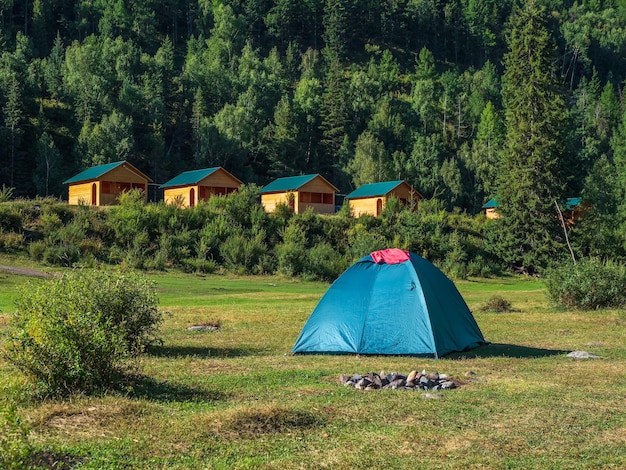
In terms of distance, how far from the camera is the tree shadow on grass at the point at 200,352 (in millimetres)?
14656

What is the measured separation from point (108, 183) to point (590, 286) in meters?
43.9

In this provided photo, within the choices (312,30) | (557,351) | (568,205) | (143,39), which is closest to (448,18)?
(312,30)

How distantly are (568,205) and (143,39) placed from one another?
103m

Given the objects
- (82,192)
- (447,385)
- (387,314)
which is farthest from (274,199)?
(447,385)

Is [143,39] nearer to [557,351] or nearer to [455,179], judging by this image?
[455,179]

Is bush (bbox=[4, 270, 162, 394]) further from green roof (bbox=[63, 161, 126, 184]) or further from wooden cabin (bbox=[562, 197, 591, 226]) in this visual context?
wooden cabin (bbox=[562, 197, 591, 226])

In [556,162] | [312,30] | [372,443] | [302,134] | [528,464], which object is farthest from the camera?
[312,30]

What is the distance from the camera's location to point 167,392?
10477 millimetres

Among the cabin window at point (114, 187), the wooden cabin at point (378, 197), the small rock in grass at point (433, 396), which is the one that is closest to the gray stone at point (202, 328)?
the small rock in grass at point (433, 396)

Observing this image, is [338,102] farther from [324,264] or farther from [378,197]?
[324,264]

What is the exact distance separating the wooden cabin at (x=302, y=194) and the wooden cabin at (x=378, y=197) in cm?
303

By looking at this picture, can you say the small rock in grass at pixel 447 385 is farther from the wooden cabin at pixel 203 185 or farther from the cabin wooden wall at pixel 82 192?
the wooden cabin at pixel 203 185

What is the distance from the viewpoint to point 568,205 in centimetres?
6181

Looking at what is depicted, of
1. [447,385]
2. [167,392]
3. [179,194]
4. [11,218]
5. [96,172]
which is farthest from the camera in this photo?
[179,194]
